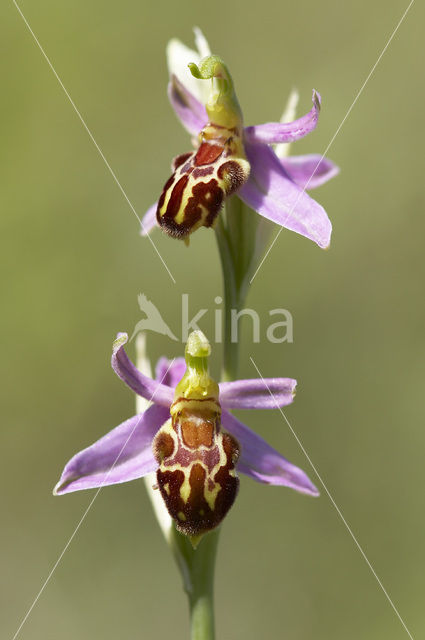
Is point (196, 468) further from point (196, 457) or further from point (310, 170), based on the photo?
point (310, 170)

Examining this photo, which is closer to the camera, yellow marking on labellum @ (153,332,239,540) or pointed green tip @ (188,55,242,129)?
yellow marking on labellum @ (153,332,239,540)

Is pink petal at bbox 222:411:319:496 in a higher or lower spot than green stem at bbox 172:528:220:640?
higher

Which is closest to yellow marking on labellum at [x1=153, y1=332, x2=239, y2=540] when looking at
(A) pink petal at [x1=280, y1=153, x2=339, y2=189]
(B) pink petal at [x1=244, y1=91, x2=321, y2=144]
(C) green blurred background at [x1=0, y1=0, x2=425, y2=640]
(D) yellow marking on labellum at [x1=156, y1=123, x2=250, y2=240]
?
(D) yellow marking on labellum at [x1=156, y1=123, x2=250, y2=240]

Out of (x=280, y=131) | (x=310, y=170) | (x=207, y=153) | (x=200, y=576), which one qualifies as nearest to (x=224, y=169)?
(x=207, y=153)

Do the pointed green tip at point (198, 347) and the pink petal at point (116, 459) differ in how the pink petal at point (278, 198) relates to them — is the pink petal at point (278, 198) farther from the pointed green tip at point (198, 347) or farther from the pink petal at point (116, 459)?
the pink petal at point (116, 459)

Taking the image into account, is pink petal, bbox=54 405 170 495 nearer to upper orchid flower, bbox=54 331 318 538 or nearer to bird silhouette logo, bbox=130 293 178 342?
upper orchid flower, bbox=54 331 318 538

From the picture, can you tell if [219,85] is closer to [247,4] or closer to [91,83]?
[91,83]
